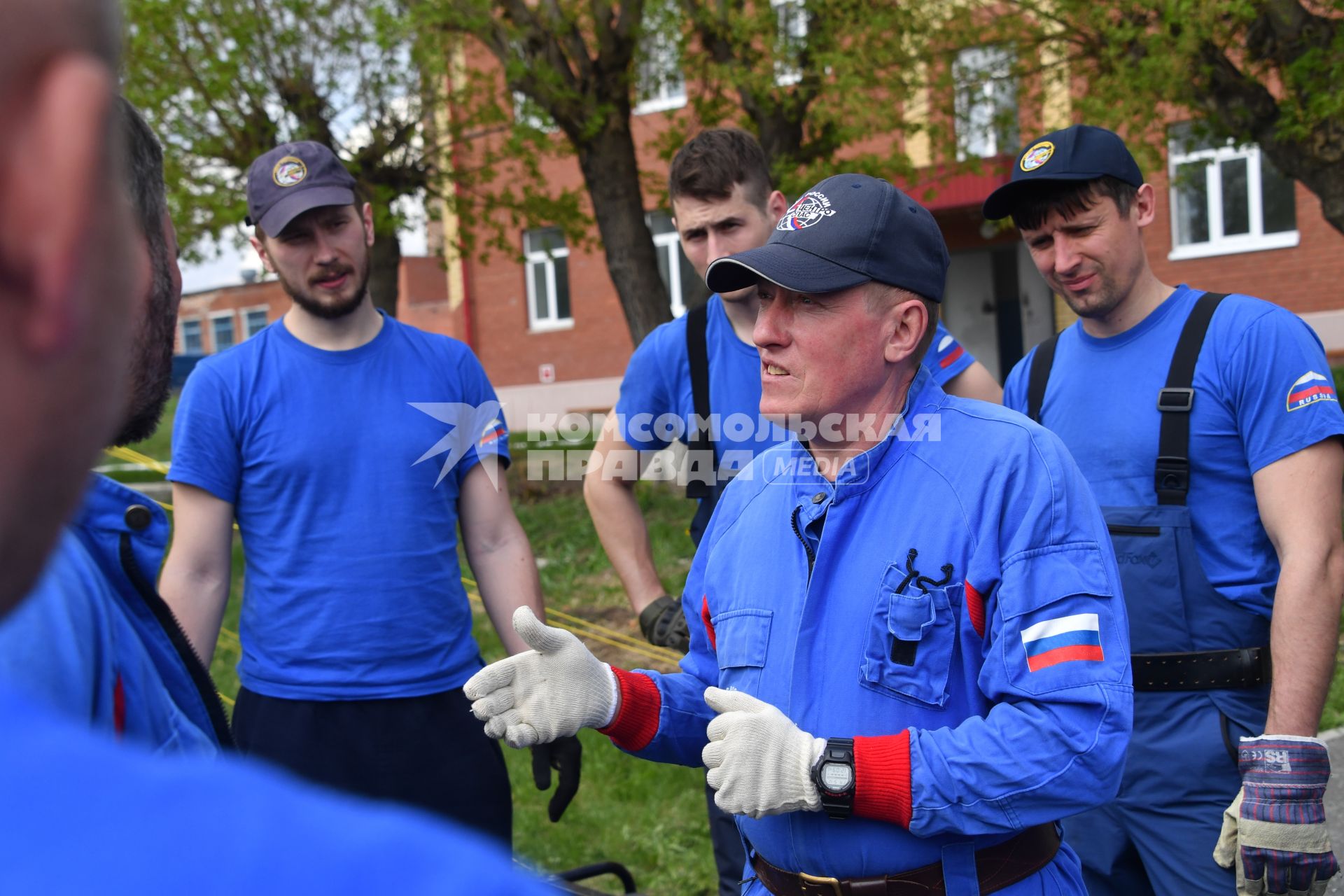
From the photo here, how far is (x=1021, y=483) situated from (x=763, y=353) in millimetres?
654

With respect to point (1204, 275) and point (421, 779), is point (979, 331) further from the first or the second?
point (421, 779)

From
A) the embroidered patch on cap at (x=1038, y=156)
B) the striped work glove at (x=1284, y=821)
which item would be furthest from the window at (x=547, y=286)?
the striped work glove at (x=1284, y=821)

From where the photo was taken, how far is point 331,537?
11.0 ft

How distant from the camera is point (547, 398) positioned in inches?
846

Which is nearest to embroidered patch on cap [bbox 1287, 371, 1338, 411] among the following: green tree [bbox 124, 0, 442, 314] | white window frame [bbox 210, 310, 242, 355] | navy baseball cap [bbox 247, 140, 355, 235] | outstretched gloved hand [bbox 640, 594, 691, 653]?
outstretched gloved hand [bbox 640, 594, 691, 653]

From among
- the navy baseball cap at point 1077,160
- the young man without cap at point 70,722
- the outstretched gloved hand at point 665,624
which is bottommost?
the outstretched gloved hand at point 665,624

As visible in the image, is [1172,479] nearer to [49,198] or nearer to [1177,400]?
[1177,400]

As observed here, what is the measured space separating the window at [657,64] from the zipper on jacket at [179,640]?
30.3ft

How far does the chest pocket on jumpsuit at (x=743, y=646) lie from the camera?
86.5 inches

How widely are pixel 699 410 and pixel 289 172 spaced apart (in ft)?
4.85

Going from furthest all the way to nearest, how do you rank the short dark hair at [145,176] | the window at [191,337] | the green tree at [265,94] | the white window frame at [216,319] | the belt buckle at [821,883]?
1. the window at [191,337]
2. the white window frame at [216,319]
3. the green tree at [265,94]
4. the belt buckle at [821,883]
5. the short dark hair at [145,176]

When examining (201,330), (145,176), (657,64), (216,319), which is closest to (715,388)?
(145,176)

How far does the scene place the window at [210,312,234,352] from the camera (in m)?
44.5

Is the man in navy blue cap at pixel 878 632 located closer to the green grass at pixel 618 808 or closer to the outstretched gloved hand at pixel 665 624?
the outstretched gloved hand at pixel 665 624
